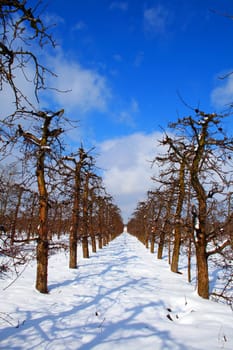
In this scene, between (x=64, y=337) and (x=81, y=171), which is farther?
(x=81, y=171)

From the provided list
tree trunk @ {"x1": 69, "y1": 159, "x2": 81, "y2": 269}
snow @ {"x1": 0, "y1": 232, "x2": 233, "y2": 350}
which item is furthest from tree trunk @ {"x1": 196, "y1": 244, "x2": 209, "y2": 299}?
tree trunk @ {"x1": 69, "y1": 159, "x2": 81, "y2": 269}

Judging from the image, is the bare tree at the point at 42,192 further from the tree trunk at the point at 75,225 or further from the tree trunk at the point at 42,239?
the tree trunk at the point at 75,225

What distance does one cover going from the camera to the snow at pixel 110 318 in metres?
4.80

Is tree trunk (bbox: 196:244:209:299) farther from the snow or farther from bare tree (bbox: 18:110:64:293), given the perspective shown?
bare tree (bbox: 18:110:64:293)

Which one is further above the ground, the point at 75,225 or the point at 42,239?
the point at 75,225

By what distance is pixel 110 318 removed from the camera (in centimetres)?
628

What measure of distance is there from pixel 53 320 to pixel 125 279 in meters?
5.68

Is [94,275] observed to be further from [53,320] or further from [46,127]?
[46,127]

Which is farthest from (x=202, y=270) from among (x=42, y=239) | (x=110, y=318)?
(x=42, y=239)

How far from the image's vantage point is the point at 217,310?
6648 millimetres

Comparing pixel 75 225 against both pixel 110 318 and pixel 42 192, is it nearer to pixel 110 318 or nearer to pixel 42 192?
pixel 42 192

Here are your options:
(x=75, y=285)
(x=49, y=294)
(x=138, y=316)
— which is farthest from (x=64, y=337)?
(x=75, y=285)

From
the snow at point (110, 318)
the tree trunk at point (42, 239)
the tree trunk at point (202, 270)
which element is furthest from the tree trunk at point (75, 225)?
the tree trunk at point (202, 270)

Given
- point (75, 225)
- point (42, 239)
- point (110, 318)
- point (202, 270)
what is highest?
point (75, 225)
